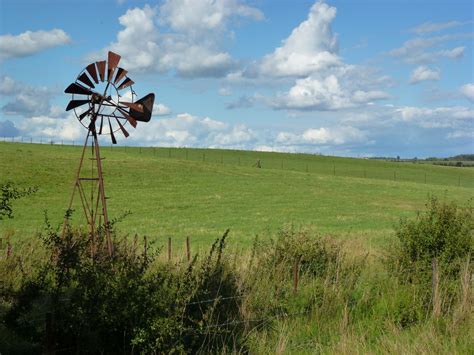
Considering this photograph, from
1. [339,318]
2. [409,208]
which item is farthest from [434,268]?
[409,208]

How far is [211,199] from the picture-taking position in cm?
4225

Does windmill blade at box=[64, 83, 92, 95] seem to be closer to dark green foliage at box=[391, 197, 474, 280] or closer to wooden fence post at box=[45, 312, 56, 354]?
wooden fence post at box=[45, 312, 56, 354]

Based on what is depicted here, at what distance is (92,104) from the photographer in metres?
11.9

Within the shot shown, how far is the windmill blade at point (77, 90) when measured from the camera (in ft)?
38.0

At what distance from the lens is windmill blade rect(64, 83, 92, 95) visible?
1159 centimetres

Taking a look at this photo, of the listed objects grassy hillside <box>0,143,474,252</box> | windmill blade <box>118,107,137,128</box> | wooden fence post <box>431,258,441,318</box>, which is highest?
windmill blade <box>118,107,137,128</box>

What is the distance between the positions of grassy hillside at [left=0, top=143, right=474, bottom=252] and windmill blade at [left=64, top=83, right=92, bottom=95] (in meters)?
7.42

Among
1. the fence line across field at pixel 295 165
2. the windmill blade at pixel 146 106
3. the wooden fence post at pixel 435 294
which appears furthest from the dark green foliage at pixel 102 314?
the fence line across field at pixel 295 165

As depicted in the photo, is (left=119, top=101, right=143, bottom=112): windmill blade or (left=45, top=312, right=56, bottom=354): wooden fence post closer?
(left=45, top=312, right=56, bottom=354): wooden fence post

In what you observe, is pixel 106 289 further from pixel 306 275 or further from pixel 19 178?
pixel 19 178

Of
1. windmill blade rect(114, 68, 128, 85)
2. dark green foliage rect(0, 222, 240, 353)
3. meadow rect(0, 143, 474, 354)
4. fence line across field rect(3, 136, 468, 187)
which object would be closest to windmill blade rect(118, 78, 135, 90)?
windmill blade rect(114, 68, 128, 85)

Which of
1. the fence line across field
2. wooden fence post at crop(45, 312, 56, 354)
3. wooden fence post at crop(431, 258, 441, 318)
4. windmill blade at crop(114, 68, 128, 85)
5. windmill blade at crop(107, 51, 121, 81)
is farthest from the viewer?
the fence line across field

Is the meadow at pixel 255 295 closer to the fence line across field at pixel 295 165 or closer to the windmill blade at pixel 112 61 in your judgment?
the windmill blade at pixel 112 61

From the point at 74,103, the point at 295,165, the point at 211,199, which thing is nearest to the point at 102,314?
the point at 74,103
